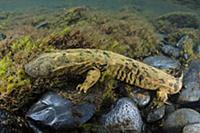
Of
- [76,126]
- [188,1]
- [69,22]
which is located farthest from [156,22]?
[76,126]

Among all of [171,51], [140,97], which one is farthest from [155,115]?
[171,51]

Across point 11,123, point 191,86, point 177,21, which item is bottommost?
point 177,21

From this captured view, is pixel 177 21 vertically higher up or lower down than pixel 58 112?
lower down

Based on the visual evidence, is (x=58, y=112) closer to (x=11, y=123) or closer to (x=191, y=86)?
(x=11, y=123)

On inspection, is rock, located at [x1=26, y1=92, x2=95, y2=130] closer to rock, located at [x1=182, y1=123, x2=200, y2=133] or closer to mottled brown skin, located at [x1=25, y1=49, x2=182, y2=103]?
mottled brown skin, located at [x1=25, y1=49, x2=182, y2=103]

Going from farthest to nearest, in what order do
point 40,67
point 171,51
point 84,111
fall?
point 171,51 < point 40,67 < point 84,111

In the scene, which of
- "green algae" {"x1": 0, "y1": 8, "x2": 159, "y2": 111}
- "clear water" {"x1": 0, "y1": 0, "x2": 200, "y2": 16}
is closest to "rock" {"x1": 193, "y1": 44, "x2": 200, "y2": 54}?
"green algae" {"x1": 0, "y1": 8, "x2": 159, "y2": 111}

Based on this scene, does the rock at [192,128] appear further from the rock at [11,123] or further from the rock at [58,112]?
the rock at [11,123]

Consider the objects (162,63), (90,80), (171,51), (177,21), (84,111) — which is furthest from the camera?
(177,21)
